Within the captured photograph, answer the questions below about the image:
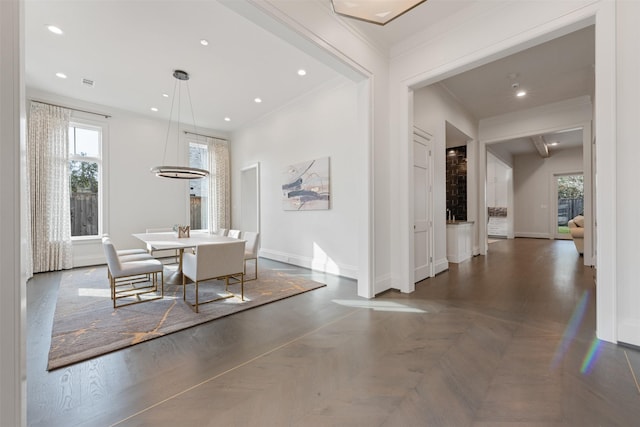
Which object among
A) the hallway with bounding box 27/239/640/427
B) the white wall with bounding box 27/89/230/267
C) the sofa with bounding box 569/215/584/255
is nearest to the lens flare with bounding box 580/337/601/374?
the hallway with bounding box 27/239/640/427

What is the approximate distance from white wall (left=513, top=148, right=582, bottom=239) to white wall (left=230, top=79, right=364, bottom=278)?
31.6ft

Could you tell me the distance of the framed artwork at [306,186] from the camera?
4820 millimetres

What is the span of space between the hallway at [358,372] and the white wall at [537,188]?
28.9ft

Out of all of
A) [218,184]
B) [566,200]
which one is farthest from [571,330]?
[566,200]

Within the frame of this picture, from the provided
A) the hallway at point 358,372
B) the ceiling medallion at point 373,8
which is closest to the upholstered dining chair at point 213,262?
the hallway at point 358,372

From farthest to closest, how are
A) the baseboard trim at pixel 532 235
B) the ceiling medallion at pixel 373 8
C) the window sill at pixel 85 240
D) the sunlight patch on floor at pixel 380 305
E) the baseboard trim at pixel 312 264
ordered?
the baseboard trim at pixel 532 235, the window sill at pixel 85 240, the baseboard trim at pixel 312 264, the sunlight patch on floor at pixel 380 305, the ceiling medallion at pixel 373 8

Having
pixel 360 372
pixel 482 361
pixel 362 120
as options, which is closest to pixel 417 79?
pixel 362 120

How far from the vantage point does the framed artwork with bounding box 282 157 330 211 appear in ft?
15.8

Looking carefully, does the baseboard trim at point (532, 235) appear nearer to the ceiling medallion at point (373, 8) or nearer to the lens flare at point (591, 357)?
the lens flare at point (591, 357)

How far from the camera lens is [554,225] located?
9.70m

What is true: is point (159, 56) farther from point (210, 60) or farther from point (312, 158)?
point (312, 158)

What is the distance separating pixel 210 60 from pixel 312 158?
227cm

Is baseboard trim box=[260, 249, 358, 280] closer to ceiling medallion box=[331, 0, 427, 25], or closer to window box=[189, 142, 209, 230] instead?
window box=[189, 142, 209, 230]

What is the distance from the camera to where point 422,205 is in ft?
14.3
